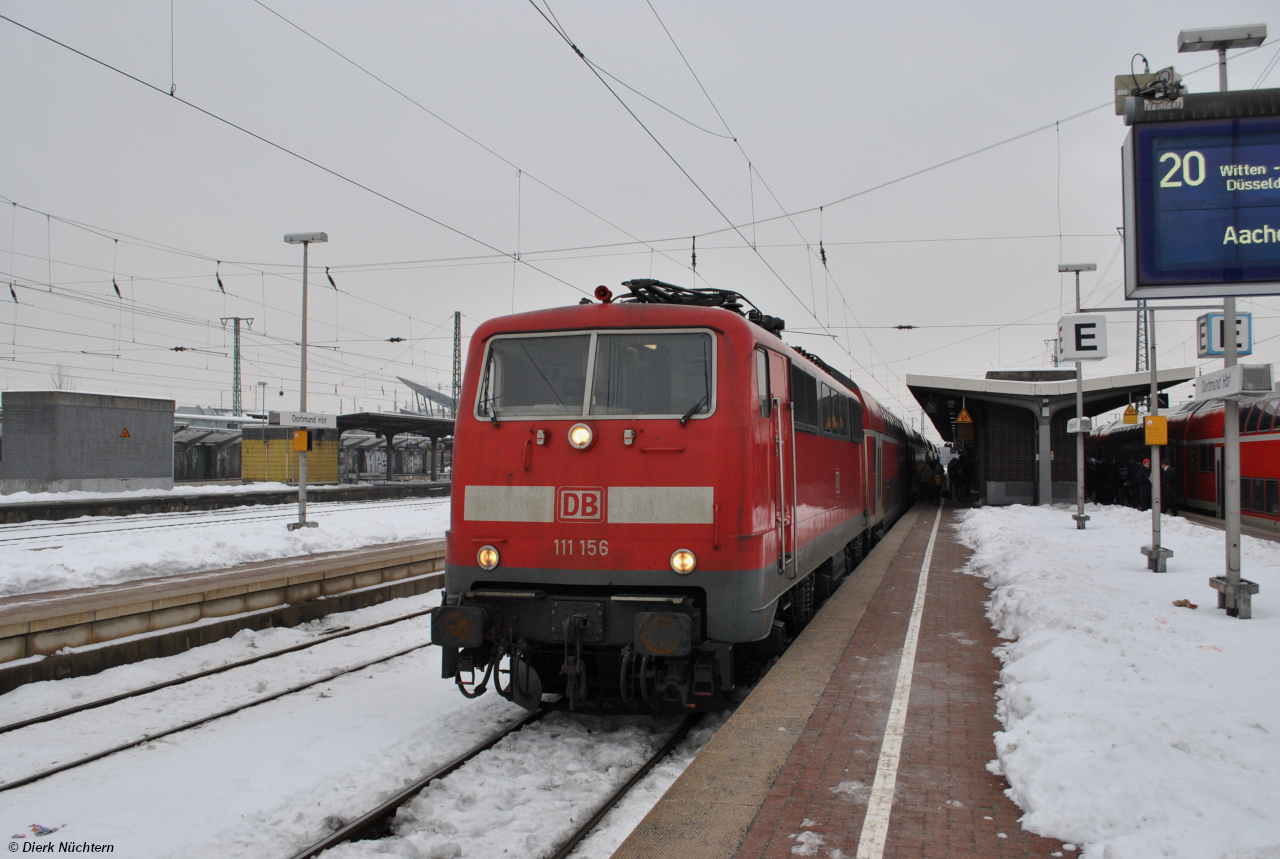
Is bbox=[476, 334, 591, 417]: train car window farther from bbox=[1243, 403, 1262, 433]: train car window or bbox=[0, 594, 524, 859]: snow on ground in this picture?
bbox=[1243, 403, 1262, 433]: train car window

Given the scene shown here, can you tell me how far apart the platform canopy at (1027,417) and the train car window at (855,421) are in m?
14.1

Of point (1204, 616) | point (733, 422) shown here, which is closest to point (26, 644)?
point (733, 422)

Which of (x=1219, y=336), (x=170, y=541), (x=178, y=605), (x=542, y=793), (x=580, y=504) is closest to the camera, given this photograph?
(x=542, y=793)

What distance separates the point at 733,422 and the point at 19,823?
16.8 feet

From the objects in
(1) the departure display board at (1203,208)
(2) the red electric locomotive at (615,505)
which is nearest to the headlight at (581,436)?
(2) the red electric locomotive at (615,505)

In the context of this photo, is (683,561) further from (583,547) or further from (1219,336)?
(1219,336)

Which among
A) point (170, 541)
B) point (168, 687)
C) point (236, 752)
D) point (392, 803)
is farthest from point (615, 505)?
point (170, 541)

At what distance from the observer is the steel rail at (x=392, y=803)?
4.60m

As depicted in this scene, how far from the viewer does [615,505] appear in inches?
239

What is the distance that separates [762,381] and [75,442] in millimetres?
25451

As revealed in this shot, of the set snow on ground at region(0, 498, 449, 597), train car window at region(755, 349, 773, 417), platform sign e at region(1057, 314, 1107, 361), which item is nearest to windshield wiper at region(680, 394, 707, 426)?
train car window at region(755, 349, 773, 417)

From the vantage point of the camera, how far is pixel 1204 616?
8.36m

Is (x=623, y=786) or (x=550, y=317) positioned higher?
(x=550, y=317)

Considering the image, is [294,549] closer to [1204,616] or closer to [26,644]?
[26,644]
